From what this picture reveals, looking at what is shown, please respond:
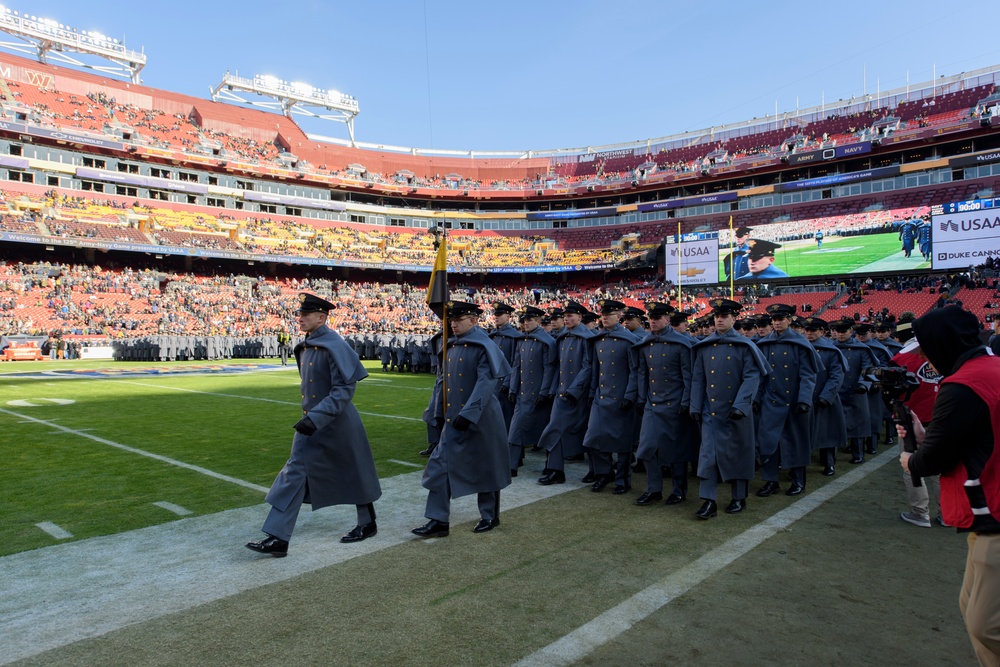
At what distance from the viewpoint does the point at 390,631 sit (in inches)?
128

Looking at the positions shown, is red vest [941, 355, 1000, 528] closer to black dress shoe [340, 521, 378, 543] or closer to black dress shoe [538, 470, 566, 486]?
black dress shoe [340, 521, 378, 543]

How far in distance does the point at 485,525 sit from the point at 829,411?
5187 mm

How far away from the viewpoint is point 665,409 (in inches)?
245

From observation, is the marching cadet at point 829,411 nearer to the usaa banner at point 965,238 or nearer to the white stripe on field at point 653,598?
the white stripe on field at point 653,598

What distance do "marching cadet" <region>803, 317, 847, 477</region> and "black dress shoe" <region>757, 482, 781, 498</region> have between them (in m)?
1.27

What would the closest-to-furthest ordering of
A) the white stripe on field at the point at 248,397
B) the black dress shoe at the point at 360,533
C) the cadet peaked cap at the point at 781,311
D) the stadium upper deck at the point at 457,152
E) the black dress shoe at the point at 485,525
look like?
the black dress shoe at the point at 360,533 < the black dress shoe at the point at 485,525 < the cadet peaked cap at the point at 781,311 < the white stripe on field at the point at 248,397 < the stadium upper deck at the point at 457,152

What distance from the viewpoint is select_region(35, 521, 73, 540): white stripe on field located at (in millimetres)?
4824

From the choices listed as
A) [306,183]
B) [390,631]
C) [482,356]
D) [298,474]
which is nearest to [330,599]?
[390,631]

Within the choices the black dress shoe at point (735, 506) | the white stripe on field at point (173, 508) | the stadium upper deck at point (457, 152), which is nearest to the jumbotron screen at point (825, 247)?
the stadium upper deck at point (457, 152)

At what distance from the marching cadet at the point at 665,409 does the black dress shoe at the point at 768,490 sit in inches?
35.5

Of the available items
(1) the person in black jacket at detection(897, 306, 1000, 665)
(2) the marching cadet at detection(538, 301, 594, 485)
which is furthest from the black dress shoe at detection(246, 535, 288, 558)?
(1) the person in black jacket at detection(897, 306, 1000, 665)

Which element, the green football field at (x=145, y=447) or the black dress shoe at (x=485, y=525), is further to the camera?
the green football field at (x=145, y=447)

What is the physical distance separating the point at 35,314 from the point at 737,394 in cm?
4090

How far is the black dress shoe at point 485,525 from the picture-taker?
16.7ft
